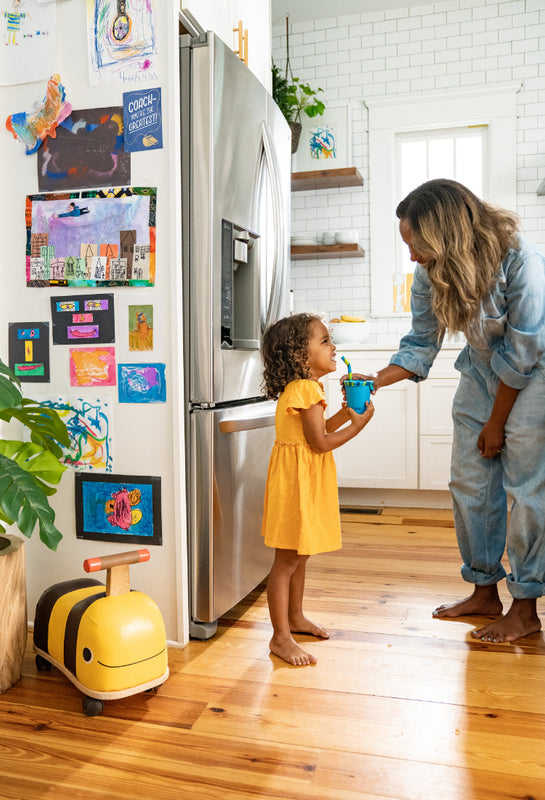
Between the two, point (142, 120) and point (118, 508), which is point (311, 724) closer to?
point (118, 508)

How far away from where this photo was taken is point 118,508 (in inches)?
76.1

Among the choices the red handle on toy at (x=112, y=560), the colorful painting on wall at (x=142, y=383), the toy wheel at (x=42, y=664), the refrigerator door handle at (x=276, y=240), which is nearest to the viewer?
the red handle on toy at (x=112, y=560)

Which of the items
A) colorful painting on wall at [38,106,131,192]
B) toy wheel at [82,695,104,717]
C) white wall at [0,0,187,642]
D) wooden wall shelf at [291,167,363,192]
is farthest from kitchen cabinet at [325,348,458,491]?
toy wheel at [82,695,104,717]

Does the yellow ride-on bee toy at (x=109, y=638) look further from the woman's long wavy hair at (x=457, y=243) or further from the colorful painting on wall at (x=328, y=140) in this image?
the colorful painting on wall at (x=328, y=140)

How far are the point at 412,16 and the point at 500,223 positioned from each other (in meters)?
2.89

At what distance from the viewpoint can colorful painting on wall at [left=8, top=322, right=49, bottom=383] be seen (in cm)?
199

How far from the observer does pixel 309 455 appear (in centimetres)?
184

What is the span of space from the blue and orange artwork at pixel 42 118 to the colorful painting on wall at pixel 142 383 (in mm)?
693

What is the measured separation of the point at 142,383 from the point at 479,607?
1236 millimetres

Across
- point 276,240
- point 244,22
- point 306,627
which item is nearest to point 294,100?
point 244,22

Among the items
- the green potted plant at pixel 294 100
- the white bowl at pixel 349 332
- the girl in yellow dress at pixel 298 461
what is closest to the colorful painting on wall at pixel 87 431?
the girl in yellow dress at pixel 298 461

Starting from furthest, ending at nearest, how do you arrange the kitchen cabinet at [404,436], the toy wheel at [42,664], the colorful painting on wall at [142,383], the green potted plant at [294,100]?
1. the green potted plant at [294,100]
2. the kitchen cabinet at [404,436]
3. the colorful painting on wall at [142,383]
4. the toy wheel at [42,664]

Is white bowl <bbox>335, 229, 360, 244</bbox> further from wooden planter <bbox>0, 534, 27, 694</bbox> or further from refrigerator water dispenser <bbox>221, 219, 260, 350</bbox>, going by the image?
wooden planter <bbox>0, 534, 27, 694</bbox>

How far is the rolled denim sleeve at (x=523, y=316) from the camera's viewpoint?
1.82 meters
